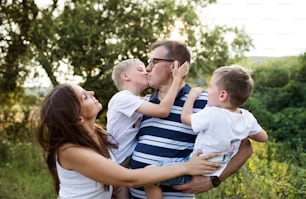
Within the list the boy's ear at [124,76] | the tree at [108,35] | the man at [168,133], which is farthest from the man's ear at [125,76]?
the tree at [108,35]

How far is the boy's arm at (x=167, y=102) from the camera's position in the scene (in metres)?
2.45

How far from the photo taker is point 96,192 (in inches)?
96.0

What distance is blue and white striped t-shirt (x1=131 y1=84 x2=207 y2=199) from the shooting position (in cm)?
251

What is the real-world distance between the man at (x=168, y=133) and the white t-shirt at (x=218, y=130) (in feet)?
0.25

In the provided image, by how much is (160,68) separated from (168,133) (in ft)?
0.99

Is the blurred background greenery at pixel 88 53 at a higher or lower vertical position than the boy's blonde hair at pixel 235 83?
lower

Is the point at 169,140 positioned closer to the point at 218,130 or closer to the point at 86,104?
the point at 218,130

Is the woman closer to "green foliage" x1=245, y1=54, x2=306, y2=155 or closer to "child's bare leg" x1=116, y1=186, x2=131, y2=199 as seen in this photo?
"child's bare leg" x1=116, y1=186, x2=131, y2=199

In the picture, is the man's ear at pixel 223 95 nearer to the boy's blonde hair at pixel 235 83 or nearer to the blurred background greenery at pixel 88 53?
the boy's blonde hair at pixel 235 83

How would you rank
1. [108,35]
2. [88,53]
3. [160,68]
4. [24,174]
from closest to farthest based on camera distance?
1. [160,68]
2. [24,174]
3. [88,53]
4. [108,35]

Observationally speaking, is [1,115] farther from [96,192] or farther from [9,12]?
[96,192]

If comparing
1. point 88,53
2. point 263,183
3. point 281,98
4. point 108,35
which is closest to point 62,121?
point 263,183

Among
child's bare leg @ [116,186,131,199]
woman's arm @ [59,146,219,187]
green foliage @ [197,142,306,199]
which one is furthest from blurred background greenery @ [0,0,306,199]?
woman's arm @ [59,146,219,187]

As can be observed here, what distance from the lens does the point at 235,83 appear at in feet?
8.00
